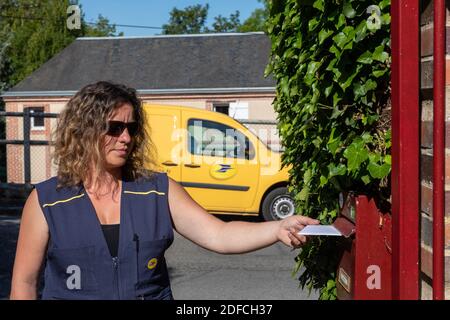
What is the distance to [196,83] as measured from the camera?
98.3 feet

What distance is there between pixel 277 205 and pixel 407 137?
10450mm

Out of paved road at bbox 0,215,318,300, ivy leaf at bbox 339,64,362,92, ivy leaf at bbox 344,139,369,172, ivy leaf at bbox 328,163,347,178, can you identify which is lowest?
paved road at bbox 0,215,318,300

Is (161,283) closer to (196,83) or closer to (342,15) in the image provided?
(342,15)

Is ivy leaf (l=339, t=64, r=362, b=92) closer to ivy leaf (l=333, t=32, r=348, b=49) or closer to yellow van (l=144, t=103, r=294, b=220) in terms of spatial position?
ivy leaf (l=333, t=32, r=348, b=49)

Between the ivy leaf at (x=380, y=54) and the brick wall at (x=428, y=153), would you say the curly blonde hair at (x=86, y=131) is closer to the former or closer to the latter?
the ivy leaf at (x=380, y=54)

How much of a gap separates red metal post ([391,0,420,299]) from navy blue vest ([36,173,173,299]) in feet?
2.93

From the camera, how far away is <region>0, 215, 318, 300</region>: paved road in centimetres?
780

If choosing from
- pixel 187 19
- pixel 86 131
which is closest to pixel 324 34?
pixel 86 131

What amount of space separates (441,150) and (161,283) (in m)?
1.15

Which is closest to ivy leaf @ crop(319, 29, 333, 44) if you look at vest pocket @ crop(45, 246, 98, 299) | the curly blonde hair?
the curly blonde hair

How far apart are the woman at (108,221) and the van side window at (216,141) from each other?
9493mm

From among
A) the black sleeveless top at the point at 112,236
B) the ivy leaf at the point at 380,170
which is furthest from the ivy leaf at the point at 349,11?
the black sleeveless top at the point at 112,236

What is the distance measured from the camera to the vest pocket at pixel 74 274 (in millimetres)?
2543
